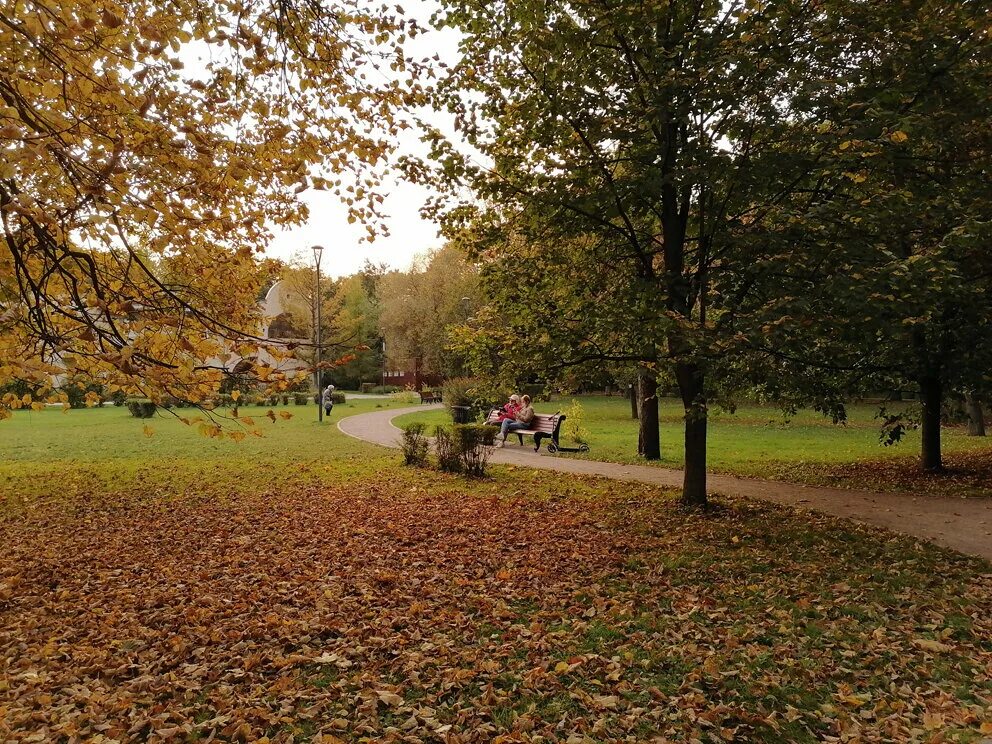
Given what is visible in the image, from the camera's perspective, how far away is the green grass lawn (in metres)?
3.47

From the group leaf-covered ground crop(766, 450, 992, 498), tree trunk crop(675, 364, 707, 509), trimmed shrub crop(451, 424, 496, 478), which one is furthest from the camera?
trimmed shrub crop(451, 424, 496, 478)

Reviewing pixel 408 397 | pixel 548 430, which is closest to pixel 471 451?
pixel 548 430

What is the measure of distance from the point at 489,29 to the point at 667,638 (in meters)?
6.68

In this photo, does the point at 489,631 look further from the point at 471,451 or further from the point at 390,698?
the point at 471,451

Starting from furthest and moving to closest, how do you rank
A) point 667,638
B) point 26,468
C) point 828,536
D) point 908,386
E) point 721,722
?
point 26,468
point 908,386
point 828,536
point 667,638
point 721,722

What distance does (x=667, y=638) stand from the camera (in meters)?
4.49

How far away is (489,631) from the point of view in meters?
4.66

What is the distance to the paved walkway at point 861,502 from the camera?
705 cm

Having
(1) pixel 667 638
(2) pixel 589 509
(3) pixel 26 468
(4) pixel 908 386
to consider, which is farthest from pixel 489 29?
(3) pixel 26 468

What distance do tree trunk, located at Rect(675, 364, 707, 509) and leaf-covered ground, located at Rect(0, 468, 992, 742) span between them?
25.1 inches

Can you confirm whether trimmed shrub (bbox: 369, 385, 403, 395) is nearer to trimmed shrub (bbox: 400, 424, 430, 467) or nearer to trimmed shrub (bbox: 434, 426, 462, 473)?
trimmed shrub (bbox: 400, 424, 430, 467)

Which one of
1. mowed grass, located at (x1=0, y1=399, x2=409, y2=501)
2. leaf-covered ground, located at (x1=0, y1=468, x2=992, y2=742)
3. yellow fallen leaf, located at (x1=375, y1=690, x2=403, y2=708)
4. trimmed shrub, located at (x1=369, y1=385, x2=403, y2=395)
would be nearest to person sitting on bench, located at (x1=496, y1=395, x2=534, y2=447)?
mowed grass, located at (x1=0, y1=399, x2=409, y2=501)

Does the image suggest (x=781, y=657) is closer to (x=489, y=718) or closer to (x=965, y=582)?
(x=489, y=718)

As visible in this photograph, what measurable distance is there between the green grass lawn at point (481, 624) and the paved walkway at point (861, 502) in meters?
0.59
